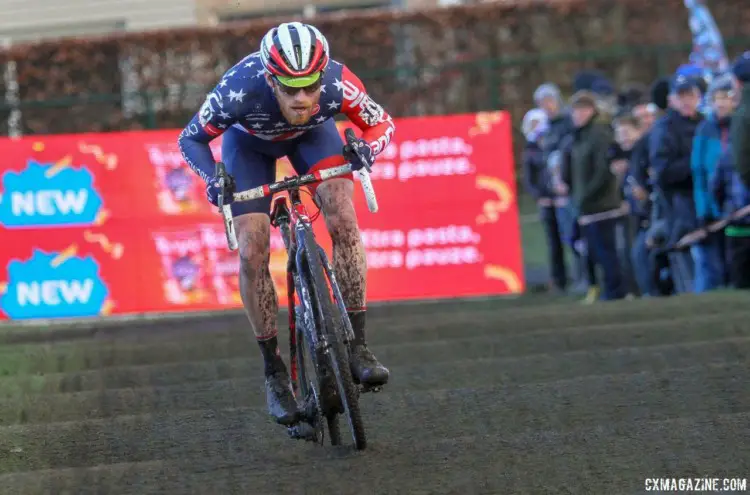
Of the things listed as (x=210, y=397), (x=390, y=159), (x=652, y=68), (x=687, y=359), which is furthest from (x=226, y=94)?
(x=652, y=68)

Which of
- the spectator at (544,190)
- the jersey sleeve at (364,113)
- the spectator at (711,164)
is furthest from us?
the spectator at (544,190)

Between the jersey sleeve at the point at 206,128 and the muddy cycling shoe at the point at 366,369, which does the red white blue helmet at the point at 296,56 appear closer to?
the jersey sleeve at the point at 206,128

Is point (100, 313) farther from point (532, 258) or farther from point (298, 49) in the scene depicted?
point (298, 49)

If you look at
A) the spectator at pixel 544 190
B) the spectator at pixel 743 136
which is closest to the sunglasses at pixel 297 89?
the spectator at pixel 743 136

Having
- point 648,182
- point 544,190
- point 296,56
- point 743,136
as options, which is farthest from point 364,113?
point 544,190

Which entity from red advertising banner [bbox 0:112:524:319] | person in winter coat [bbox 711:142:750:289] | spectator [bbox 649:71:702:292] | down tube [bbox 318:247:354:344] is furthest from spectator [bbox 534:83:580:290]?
down tube [bbox 318:247:354:344]

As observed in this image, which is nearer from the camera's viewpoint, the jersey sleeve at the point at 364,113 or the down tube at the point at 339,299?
the down tube at the point at 339,299

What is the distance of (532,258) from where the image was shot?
19.3 meters

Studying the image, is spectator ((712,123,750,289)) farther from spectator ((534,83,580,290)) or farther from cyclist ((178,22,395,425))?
cyclist ((178,22,395,425))

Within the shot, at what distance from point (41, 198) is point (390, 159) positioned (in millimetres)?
3563

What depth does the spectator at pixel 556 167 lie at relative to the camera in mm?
15023

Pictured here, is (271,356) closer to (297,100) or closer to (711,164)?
(297,100)

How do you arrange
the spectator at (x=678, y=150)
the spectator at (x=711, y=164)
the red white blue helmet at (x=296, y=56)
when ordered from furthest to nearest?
1. the spectator at (x=678, y=150)
2. the spectator at (x=711, y=164)
3. the red white blue helmet at (x=296, y=56)

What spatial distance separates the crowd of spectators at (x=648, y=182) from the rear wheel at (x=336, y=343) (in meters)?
5.86
